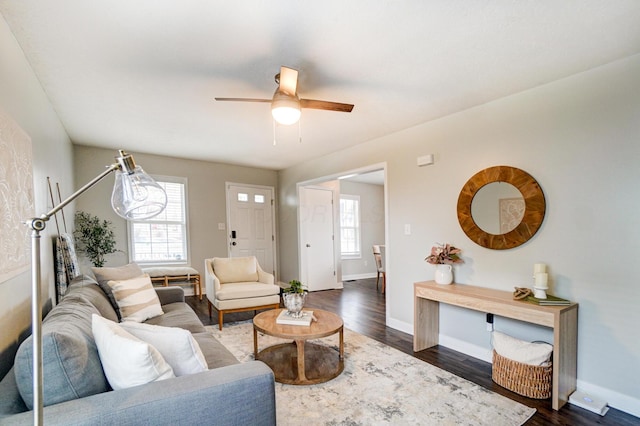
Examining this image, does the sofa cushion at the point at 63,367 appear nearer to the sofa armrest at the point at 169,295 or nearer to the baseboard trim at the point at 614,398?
the sofa armrest at the point at 169,295

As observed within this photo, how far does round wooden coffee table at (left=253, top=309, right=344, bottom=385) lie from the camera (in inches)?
95.7

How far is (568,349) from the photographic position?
88.1 inches

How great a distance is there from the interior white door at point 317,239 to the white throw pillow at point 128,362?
15.1 ft

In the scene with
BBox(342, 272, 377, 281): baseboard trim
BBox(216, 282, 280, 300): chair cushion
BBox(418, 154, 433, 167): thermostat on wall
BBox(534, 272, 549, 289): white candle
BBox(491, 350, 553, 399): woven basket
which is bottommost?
BBox(342, 272, 377, 281): baseboard trim

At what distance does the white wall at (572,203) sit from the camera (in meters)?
2.14

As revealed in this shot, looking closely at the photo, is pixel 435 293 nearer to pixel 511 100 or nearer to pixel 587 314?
pixel 587 314

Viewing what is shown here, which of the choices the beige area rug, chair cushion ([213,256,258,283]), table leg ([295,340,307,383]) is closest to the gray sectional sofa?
the beige area rug

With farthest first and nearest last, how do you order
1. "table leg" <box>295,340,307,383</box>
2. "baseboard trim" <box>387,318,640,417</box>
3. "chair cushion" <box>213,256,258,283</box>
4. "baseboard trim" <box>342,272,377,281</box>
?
"baseboard trim" <box>342,272,377,281</box> → "chair cushion" <box>213,256,258,283</box> → "table leg" <box>295,340,307,383</box> → "baseboard trim" <box>387,318,640,417</box>

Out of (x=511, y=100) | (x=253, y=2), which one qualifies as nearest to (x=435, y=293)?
(x=511, y=100)

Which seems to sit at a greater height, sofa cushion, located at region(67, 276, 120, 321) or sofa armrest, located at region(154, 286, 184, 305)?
sofa cushion, located at region(67, 276, 120, 321)

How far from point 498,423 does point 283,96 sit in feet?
8.53

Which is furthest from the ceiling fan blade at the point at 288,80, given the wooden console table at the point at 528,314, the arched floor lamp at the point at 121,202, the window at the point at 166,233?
the window at the point at 166,233

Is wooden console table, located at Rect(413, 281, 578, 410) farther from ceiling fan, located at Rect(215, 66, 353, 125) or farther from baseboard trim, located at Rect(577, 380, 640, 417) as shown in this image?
ceiling fan, located at Rect(215, 66, 353, 125)

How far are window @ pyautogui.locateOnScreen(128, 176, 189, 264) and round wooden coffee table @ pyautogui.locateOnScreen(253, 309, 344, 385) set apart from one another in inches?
119
